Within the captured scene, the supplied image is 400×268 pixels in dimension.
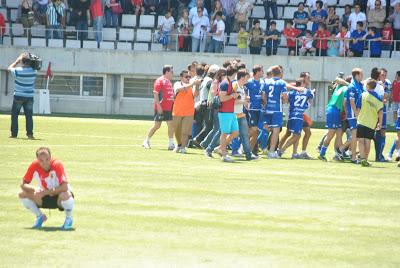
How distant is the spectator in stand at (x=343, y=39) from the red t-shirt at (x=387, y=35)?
1.26 metres

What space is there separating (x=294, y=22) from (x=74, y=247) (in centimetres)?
3130

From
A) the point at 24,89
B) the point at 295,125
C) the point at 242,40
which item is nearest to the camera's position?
the point at 295,125

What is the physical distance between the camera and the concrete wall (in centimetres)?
4259

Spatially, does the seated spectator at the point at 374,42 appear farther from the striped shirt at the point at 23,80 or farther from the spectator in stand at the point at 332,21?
the striped shirt at the point at 23,80

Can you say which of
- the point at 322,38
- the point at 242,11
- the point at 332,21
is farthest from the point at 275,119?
the point at 242,11

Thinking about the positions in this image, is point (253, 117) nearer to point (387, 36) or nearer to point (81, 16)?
point (387, 36)

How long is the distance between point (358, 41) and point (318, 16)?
5.97ft

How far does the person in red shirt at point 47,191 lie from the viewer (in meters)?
12.9

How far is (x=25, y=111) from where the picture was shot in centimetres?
2695

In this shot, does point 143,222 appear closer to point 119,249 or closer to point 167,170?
point 119,249

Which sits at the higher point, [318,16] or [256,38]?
[318,16]

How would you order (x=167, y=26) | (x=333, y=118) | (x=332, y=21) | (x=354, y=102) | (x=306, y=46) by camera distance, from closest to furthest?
(x=354, y=102) → (x=333, y=118) → (x=332, y=21) → (x=306, y=46) → (x=167, y=26)

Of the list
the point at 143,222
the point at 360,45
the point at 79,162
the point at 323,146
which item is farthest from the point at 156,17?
the point at 143,222

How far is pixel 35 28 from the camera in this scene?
44.7 m
